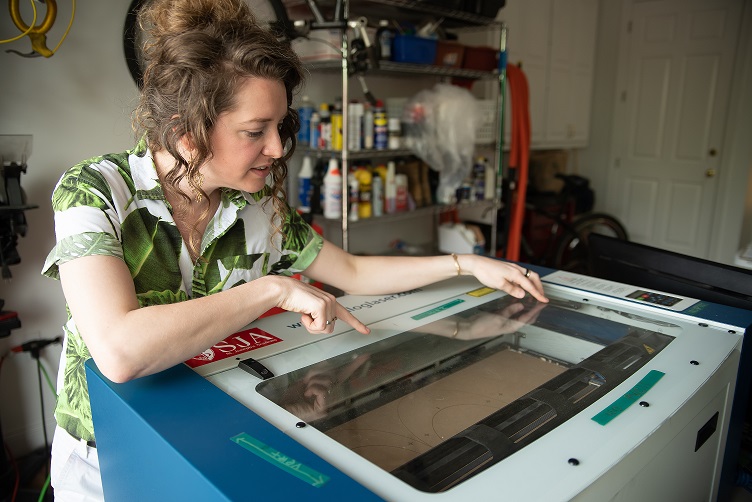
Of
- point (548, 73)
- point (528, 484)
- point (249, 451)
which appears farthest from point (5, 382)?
point (548, 73)

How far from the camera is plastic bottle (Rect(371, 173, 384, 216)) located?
2803 millimetres

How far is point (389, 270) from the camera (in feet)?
4.64

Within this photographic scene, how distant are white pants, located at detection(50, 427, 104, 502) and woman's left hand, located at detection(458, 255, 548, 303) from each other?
881 mm

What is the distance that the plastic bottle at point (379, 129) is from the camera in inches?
106

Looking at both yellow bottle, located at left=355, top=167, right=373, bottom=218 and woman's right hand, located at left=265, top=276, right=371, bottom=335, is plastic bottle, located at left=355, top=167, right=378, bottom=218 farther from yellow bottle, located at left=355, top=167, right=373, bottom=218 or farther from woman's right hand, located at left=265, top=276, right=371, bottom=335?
woman's right hand, located at left=265, top=276, right=371, bottom=335

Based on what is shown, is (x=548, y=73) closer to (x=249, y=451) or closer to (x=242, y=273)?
(x=242, y=273)

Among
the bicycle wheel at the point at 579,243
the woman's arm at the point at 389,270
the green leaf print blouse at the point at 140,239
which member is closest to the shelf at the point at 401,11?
the woman's arm at the point at 389,270

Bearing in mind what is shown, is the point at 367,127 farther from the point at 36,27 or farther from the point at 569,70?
the point at 569,70

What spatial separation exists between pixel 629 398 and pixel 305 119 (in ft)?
7.20

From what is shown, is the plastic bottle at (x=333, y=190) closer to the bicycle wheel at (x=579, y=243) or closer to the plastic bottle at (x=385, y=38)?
the plastic bottle at (x=385, y=38)

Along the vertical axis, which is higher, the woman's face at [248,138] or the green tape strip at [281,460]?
the woman's face at [248,138]

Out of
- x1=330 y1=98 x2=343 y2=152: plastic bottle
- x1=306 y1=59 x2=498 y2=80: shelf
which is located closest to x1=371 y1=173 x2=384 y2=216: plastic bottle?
x1=330 y1=98 x2=343 y2=152: plastic bottle

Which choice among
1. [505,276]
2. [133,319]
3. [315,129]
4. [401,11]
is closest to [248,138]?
[133,319]

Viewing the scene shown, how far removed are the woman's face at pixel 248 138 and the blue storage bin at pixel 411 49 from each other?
172 centimetres
